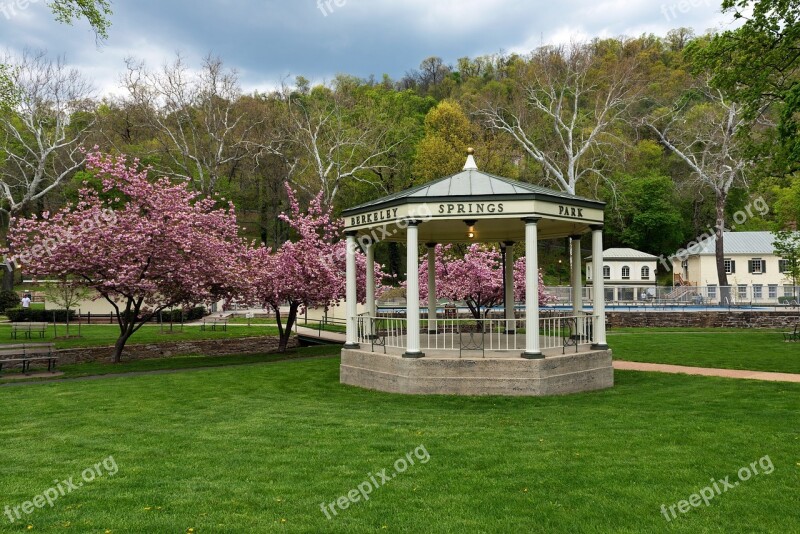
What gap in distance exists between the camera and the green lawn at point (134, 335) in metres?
25.1

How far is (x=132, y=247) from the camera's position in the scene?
19297 mm

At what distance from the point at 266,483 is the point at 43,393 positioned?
1011 centimetres

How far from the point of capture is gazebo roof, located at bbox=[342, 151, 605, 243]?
13148 mm

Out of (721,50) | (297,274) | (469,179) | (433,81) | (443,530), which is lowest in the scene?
(443,530)

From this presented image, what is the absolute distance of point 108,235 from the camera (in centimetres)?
1933

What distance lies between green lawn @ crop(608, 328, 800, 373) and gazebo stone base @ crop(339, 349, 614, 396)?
23.7 ft

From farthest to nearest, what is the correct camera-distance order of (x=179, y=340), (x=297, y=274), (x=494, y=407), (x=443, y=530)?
(x=179, y=340)
(x=297, y=274)
(x=494, y=407)
(x=443, y=530)

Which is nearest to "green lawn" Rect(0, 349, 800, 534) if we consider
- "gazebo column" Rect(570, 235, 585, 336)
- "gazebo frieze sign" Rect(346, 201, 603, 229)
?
"gazebo column" Rect(570, 235, 585, 336)

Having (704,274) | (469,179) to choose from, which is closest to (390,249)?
(704,274)

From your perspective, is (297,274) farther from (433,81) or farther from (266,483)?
(433,81)

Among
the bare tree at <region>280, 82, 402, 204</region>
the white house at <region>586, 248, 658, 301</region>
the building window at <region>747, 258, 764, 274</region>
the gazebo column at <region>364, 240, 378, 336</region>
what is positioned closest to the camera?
the gazebo column at <region>364, 240, 378, 336</region>

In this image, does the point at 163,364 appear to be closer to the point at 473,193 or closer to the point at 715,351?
the point at 473,193

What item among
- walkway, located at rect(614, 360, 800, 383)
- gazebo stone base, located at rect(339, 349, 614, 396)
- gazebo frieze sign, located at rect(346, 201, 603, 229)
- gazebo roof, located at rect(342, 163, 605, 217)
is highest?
gazebo roof, located at rect(342, 163, 605, 217)

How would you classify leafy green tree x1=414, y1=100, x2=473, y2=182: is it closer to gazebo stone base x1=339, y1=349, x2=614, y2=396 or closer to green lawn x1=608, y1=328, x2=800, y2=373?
green lawn x1=608, y1=328, x2=800, y2=373
